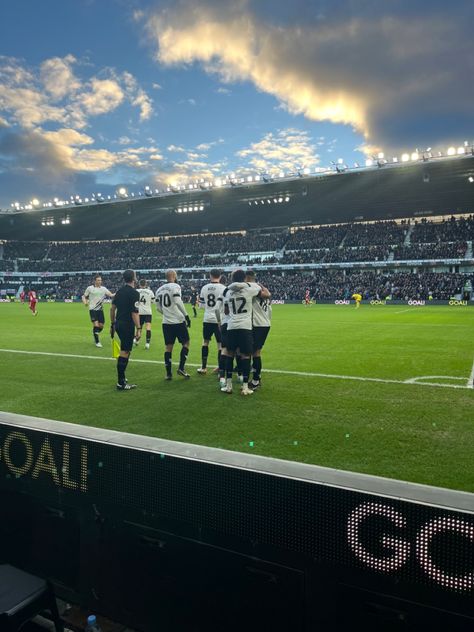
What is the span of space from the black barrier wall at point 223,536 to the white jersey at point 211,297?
609 cm

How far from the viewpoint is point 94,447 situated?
2.72m

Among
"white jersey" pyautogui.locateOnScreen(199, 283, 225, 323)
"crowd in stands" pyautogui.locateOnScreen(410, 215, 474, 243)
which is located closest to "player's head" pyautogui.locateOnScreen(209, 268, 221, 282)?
"white jersey" pyautogui.locateOnScreen(199, 283, 225, 323)

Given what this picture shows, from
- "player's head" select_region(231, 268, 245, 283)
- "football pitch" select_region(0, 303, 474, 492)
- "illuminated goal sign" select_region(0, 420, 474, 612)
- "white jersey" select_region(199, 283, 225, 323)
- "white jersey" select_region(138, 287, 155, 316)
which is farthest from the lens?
"white jersey" select_region(138, 287, 155, 316)

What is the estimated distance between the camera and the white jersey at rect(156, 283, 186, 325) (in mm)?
8648

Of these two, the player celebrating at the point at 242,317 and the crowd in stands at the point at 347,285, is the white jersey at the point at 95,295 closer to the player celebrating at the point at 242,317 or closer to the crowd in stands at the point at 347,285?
the player celebrating at the point at 242,317

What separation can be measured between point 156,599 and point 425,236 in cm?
5930

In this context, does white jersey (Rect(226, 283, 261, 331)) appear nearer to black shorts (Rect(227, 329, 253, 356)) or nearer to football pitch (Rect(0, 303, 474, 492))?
black shorts (Rect(227, 329, 253, 356))

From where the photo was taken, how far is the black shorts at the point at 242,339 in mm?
7586

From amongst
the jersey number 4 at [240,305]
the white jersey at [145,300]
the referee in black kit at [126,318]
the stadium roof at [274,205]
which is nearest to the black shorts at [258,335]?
the jersey number 4 at [240,305]

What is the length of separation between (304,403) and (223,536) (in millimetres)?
4834

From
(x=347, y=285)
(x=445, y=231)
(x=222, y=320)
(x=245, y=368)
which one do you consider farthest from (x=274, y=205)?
(x=245, y=368)

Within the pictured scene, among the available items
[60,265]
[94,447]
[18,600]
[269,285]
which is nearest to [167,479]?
[94,447]

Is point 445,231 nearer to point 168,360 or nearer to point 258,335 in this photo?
point 258,335

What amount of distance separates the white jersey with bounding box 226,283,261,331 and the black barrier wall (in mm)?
4774
